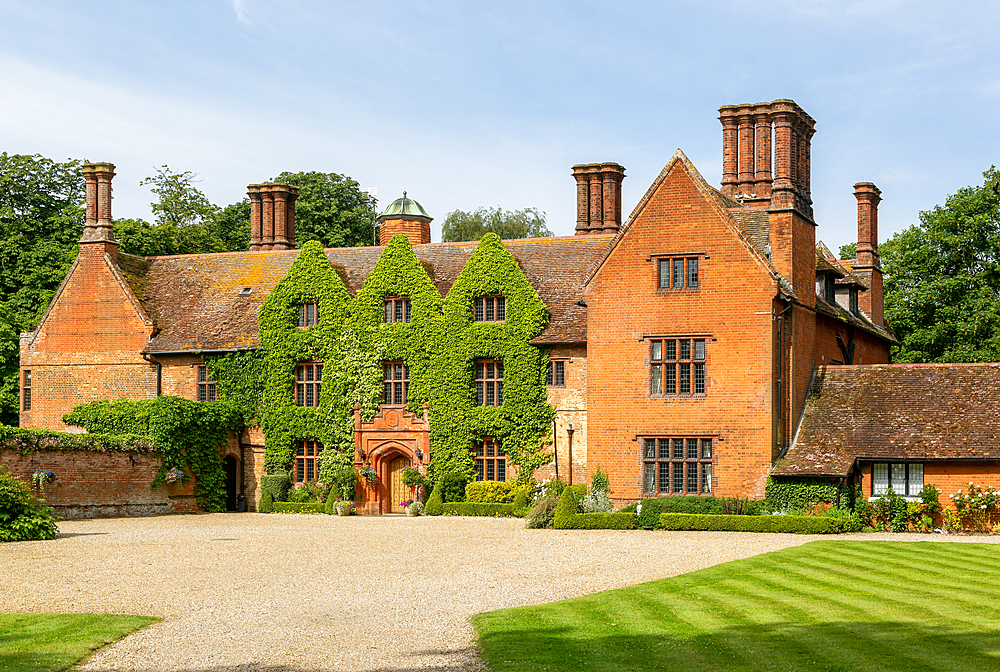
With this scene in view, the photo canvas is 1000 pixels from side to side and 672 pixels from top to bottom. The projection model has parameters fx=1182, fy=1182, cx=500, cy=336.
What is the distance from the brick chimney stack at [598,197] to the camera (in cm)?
4088

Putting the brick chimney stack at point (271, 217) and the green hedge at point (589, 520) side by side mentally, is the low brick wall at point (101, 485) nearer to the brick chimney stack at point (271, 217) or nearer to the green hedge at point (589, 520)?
the brick chimney stack at point (271, 217)

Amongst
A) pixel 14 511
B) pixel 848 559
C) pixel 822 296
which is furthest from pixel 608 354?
pixel 14 511

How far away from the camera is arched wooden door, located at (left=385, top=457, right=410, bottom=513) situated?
123 ft

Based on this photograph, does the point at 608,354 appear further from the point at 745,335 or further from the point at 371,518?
the point at 371,518

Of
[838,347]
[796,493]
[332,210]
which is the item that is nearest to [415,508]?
[796,493]

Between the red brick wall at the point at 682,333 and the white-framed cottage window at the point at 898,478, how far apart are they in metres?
2.73

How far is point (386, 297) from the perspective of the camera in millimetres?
37906

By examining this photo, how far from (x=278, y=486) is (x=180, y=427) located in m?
3.59

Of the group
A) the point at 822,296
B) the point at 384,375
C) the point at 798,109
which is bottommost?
the point at 384,375

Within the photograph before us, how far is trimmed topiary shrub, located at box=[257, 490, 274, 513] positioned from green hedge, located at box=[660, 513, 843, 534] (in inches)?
551

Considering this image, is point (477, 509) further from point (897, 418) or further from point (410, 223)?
point (410, 223)

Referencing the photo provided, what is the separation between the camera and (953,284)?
4441 centimetres

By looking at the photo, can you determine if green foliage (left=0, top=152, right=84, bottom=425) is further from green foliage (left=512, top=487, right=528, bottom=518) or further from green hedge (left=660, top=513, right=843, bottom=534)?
green hedge (left=660, top=513, right=843, bottom=534)

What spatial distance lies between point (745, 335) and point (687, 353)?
5.47ft
